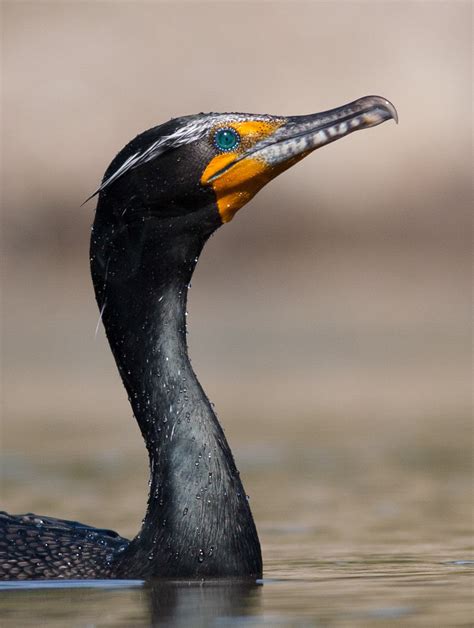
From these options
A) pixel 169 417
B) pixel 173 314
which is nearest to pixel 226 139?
pixel 173 314

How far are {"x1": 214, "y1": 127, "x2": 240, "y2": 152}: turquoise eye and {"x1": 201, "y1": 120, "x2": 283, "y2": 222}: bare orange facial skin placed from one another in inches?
0.8

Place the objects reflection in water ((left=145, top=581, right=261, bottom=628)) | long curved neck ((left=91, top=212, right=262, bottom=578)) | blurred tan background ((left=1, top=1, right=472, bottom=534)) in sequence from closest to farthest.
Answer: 1. reflection in water ((left=145, top=581, right=261, bottom=628))
2. long curved neck ((left=91, top=212, right=262, bottom=578))
3. blurred tan background ((left=1, top=1, right=472, bottom=534))

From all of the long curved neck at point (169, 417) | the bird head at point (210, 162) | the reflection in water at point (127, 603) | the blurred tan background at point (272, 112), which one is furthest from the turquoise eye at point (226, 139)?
the blurred tan background at point (272, 112)

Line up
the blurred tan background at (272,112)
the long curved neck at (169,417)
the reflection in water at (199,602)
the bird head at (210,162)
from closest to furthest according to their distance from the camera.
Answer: the reflection in water at (199,602), the long curved neck at (169,417), the bird head at (210,162), the blurred tan background at (272,112)

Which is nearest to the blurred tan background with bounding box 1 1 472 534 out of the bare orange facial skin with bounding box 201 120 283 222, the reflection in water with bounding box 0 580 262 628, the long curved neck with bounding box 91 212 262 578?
the long curved neck with bounding box 91 212 262 578

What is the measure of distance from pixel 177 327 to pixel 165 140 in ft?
3.05

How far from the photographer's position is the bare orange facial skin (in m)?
9.57

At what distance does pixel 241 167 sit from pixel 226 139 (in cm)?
15

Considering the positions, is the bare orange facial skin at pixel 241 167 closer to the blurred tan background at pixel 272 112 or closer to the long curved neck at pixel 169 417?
the long curved neck at pixel 169 417

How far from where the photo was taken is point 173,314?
9.70m

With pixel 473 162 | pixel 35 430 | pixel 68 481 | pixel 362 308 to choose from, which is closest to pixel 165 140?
pixel 68 481

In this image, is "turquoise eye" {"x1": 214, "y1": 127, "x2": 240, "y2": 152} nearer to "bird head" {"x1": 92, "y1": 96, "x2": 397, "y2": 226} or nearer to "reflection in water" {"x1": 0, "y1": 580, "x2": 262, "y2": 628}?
"bird head" {"x1": 92, "y1": 96, "x2": 397, "y2": 226}

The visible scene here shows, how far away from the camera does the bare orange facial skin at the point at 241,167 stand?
31.4ft

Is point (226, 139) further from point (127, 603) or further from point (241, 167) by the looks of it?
point (127, 603)
